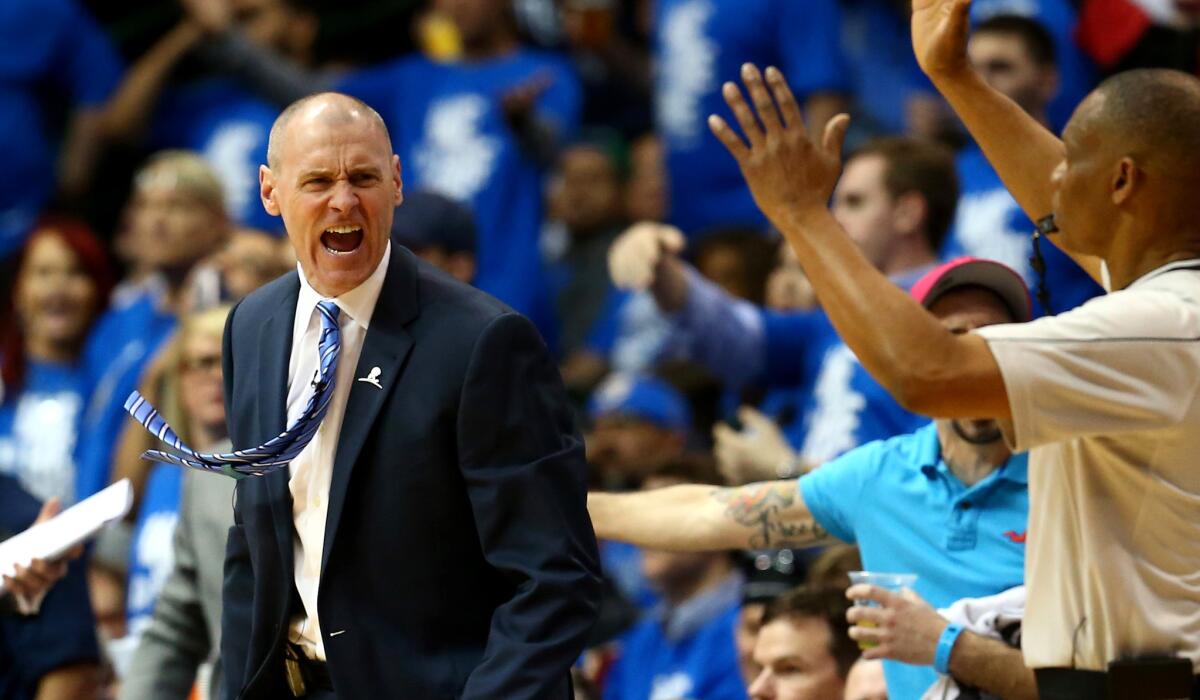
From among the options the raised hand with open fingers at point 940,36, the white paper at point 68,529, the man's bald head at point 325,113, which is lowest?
the white paper at point 68,529

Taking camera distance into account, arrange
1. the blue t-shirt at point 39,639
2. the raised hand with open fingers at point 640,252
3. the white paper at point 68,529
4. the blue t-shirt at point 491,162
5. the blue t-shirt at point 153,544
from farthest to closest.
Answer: the blue t-shirt at point 491,162 → the blue t-shirt at point 153,544 → the raised hand with open fingers at point 640,252 → the blue t-shirt at point 39,639 → the white paper at point 68,529

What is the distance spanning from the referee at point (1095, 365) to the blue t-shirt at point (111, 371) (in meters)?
4.70

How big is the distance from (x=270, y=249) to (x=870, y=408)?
2.28 meters

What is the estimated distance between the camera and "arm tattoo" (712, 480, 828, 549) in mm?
4527

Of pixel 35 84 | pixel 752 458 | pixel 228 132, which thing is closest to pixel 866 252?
pixel 752 458

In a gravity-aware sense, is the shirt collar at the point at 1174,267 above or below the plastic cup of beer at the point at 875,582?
above

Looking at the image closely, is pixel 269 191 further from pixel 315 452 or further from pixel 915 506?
pixel 915 506

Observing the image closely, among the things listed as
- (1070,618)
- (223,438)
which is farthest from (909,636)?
(223,438)

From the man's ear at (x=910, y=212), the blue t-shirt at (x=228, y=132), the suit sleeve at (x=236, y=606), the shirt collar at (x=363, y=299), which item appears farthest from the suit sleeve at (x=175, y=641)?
the blue t-shirt at (x=228, y=132)

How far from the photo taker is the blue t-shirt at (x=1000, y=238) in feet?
20.0

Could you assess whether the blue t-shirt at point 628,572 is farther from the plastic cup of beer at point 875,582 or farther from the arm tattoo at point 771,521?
the plastic cup of beer at point 875,582

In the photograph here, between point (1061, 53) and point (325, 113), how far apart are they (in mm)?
4282

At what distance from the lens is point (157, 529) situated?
6.11 meters

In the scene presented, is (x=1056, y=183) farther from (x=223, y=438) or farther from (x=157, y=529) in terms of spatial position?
(x=157, y=529)
